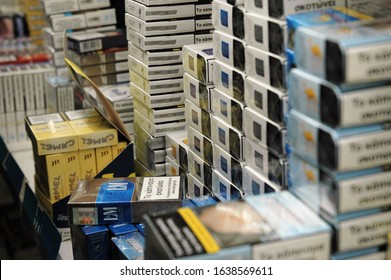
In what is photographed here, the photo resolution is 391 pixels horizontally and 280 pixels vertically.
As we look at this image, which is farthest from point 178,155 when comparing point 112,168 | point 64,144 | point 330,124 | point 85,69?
point 330,124

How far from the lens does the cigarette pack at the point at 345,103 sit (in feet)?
7.13

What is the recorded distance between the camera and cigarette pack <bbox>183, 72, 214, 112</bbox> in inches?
126

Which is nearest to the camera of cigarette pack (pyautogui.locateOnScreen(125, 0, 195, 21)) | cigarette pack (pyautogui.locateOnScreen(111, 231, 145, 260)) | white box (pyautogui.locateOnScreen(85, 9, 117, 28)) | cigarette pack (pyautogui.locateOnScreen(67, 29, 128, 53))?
cigarette pack (pyautogui.locateOnScreen(111, 231, 145, 260))

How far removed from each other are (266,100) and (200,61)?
24.6 inches

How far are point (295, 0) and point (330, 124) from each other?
1.82ft

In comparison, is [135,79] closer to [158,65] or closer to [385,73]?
[158,65]

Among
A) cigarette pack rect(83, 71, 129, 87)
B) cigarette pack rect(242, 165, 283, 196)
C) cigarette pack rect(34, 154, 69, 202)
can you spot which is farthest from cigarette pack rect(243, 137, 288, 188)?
cigarette pack rect(83, 71, 129, 87)

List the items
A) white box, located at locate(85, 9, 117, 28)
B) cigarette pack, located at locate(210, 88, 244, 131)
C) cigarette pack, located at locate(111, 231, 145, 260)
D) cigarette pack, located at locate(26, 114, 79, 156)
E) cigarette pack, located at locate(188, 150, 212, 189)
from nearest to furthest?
cigarette pack, located at locate(111, 231, 145, 260) < cigarette pack, located at locate(210, 88, 244, 131) < cigarette pack, located at locate(188, 150, 212, 189) < cigarette pack, located at locate(26, 114, 79, 156) < white box, located at locate(85, 9, 117, 28)

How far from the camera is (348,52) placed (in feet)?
6.95

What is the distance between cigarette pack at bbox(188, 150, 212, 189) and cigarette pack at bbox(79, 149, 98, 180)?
491 millimetres

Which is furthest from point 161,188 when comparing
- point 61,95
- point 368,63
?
point 61,95

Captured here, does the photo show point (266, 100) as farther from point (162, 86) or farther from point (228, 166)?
point (162, 86)

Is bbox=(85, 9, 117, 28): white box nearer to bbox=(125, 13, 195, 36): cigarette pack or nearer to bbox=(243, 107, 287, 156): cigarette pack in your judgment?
bbox=(125, 13, 195, 36): cigarette pack

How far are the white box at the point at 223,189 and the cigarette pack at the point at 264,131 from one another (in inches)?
11.2
